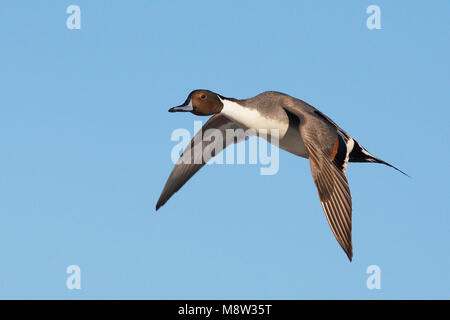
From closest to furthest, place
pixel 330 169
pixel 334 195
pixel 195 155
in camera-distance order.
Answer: pixel 334 195, pixel 330 169, pixel 195 155

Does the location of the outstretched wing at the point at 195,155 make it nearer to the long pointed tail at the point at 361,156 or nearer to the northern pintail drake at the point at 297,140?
the northern pintail drake at the point at 297,140

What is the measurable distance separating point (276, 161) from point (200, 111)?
A: 1.25m

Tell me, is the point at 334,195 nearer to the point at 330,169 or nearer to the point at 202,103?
the point at 330,169

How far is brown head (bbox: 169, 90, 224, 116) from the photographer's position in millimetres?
9266

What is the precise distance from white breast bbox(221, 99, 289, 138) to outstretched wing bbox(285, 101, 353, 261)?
277 mm

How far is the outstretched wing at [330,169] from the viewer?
24.5 feet

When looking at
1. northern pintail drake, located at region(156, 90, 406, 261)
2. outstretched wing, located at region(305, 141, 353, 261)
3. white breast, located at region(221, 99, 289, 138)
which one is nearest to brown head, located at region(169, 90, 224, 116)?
→ northern pintail drake, located at region(156, 90, 406, 261)

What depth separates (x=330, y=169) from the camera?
25.9ft

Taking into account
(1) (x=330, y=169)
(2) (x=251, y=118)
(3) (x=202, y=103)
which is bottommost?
(1) (x=330, y=169)

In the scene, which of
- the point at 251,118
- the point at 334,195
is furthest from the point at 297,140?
the point at 334,195

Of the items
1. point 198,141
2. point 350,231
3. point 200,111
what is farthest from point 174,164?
point 350,231

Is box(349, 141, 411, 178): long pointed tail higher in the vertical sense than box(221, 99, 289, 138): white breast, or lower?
lower

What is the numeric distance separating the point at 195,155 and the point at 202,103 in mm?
1519

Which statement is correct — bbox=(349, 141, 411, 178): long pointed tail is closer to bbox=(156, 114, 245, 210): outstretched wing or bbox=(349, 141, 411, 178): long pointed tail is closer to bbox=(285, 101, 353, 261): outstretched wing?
bbox=(285, 101, 353, 261): outstretched wing
